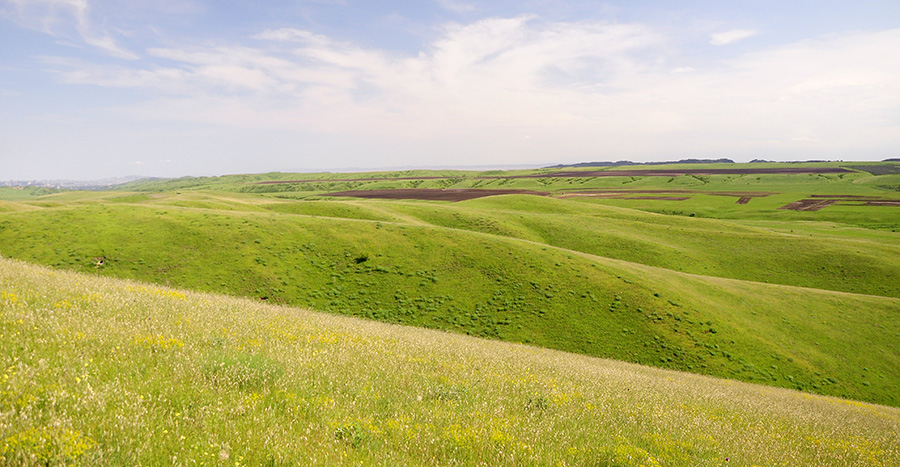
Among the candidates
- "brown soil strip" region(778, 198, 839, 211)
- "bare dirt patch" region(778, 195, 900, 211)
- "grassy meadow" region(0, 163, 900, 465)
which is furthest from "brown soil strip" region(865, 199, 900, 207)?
"grassy meadow" region(0, 163, 900, 465)

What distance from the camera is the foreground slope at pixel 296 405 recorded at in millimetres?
4824

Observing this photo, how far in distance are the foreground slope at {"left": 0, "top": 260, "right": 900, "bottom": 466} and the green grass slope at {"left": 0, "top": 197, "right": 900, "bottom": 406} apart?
66.1ft

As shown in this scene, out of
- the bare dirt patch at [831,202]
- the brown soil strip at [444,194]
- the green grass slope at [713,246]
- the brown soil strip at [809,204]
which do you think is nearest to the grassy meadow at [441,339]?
the green grass slope at [713,246]

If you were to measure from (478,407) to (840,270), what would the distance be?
71.2 m

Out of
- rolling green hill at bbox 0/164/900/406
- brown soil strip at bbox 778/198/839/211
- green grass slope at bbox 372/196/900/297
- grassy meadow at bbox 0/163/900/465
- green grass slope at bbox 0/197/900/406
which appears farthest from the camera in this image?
brown soil strip at bbox 778/198/839/211

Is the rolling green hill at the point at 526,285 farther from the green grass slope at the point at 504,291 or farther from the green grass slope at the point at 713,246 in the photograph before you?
the green grass slope at the point at 713,246

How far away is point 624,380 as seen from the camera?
14.4 metres

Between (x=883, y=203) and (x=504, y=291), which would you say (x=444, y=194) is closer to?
(x=504, y=291)

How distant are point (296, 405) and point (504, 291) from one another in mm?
31374

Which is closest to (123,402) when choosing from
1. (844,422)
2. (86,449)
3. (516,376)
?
(86,449)

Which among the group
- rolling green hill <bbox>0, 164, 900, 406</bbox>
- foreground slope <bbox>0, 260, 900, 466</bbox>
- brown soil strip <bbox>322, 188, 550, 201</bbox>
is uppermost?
brown soil strip <bbox>322, 188, 550, 201</bbox>

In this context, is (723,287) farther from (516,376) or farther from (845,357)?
(516,376)

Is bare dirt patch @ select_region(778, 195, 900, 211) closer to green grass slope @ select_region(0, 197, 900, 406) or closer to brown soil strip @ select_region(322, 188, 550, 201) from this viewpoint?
brown soil strip @ select_region(322, 188, 550, 201)

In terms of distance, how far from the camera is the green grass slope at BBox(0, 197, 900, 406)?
31.2 m
